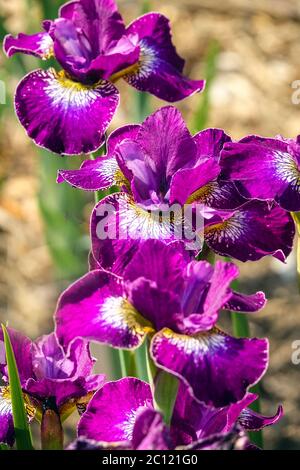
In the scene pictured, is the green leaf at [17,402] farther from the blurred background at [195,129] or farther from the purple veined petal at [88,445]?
the blurred background at [195,129]

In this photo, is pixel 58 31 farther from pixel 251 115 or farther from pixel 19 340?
pixel 251 115

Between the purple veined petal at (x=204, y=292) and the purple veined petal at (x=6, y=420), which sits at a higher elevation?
the purple veined petal at (x=204, y=292)

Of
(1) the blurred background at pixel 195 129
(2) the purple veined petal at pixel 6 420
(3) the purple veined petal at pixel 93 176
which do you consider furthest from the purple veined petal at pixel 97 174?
(1) the blurred background at pixel 195 129

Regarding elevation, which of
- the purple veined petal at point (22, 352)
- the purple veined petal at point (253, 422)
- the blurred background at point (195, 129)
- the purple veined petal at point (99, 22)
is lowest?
the blurred background at point (195, 129)

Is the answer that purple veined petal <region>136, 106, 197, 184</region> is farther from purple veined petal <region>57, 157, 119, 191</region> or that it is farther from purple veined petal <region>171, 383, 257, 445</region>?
purple veined petal <region>171, 383, 257, 445</region>

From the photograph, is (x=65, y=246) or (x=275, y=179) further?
(x=65, y=246)

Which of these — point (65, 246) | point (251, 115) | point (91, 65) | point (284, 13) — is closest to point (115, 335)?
point (91, 65)
